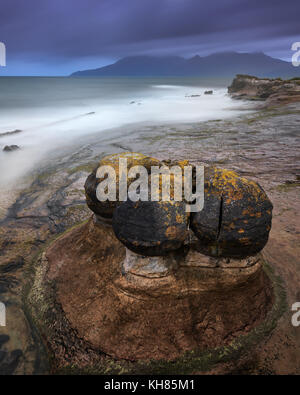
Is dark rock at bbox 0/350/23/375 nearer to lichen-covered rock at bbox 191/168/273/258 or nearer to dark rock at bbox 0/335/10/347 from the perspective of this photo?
dark rock at bbox 0/335/10/347

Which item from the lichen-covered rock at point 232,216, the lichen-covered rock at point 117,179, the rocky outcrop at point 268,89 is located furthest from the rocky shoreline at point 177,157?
the rocky outcrop at point 268,89

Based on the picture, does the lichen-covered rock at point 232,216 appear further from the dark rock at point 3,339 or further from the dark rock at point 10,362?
the dark rock at point 3,339

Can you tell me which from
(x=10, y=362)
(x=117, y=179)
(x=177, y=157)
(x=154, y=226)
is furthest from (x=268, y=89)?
(x=10, y=362)

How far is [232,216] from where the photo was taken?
246cm

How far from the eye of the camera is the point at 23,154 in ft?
34.8

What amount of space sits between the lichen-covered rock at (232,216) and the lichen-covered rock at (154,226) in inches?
7.4

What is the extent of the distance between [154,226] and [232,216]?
732 mm

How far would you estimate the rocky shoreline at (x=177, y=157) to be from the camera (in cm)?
261

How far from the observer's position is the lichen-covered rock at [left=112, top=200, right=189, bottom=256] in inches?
96.1

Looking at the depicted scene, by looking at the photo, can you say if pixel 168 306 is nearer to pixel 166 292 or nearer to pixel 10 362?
pixel 166 292

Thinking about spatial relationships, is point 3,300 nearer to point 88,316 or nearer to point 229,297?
point 88,316

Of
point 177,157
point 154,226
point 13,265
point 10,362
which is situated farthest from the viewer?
point 177,157

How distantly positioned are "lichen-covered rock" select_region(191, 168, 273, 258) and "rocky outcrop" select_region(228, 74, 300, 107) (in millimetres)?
17834

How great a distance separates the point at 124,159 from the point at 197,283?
64.9 inches
